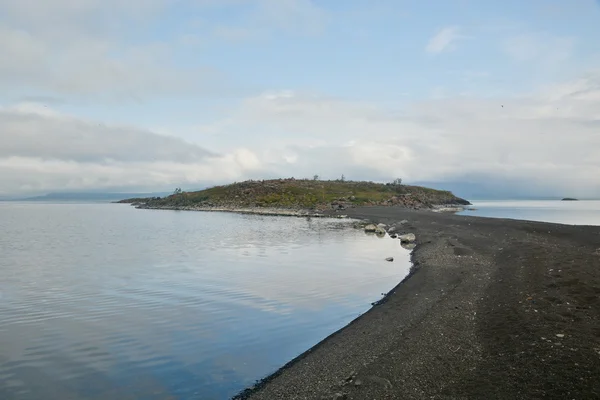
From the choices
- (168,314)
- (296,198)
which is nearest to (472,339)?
(168,314)

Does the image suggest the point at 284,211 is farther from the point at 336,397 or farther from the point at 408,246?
the point at 336,397

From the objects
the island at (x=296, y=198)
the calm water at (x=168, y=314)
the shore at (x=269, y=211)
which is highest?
the island at (x=296, y=198)

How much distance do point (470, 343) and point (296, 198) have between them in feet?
420

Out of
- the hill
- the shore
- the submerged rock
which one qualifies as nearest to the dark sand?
the submerged rock

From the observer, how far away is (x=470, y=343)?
1397 cm

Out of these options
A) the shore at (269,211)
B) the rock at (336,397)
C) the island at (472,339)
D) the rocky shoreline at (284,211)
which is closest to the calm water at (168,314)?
the island at (472,339)

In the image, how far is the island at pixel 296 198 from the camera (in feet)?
428

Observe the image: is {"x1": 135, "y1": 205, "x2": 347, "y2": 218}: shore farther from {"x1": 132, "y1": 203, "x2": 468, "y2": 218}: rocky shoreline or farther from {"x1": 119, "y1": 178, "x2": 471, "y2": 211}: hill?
{"x1": 119, "y1": 178, "x2": 471, "y2": 211}: hill

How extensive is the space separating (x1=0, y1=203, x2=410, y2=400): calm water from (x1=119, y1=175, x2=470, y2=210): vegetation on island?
288 ft

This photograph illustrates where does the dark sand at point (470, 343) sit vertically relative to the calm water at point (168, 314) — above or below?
above

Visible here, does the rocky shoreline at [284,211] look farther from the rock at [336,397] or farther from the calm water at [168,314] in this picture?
the rock at [336,397]

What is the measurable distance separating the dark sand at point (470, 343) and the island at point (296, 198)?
286 ft

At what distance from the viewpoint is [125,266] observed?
113 feet

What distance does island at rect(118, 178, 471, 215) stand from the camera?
428 ft
